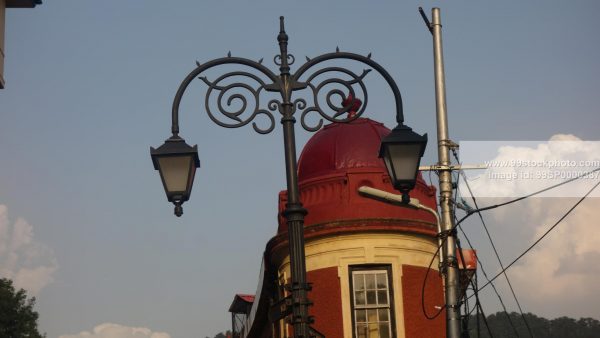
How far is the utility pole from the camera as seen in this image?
14406mm

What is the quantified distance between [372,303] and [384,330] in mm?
729

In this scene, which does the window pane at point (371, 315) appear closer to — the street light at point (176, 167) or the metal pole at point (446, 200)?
the metal pole at point (446, 200)

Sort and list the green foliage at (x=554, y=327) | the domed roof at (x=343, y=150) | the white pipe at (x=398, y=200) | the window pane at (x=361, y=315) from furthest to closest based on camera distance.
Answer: the green foliage at (x=554, y=327) < the domed roof at (x=343, y=150) < the window pane at (x=361, y=315) < the white pipe at (x=398, y=200)

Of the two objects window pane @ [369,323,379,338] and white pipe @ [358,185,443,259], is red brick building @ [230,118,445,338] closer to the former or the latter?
window pane @ [369,323,379,338]

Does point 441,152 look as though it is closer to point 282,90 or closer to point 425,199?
point 282,90

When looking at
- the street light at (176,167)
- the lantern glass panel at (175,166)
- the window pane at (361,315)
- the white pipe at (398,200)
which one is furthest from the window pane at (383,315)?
the lantern glass panel at (175,166)

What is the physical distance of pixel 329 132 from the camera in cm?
Answer: 2730

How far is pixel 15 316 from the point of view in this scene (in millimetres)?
70250

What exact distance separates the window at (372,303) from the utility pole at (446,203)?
30.6ft

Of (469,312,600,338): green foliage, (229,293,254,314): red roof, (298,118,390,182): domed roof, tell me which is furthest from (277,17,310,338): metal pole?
(469,312,600,338): green foliage

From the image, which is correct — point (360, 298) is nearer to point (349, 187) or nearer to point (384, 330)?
point (384, 330)

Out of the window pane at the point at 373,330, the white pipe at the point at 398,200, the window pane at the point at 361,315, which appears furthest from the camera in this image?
the window pane at the point at 361,315

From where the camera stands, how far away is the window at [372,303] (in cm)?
2427

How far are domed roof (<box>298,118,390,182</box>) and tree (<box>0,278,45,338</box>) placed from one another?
159 feet
